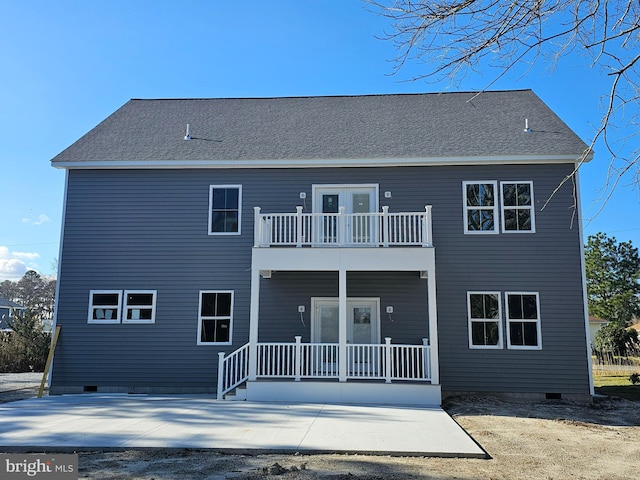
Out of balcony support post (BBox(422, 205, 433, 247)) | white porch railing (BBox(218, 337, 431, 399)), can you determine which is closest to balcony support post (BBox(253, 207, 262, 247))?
white porch railing (BBox(218, 337, 431, 399))

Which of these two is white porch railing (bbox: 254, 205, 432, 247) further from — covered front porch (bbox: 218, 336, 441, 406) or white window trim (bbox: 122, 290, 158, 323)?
white window trim (bbox: 122, 290, 158, 323)

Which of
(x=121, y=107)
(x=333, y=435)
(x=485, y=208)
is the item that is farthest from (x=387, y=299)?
(x=121, y=107)

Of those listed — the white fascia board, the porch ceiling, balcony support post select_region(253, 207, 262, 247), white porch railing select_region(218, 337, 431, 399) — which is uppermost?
the white fascia board

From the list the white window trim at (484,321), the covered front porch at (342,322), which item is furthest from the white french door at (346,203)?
the white window trim at (484,321)

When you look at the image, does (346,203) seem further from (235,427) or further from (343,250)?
(235,427)

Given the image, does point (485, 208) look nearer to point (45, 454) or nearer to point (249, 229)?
point (249, 229)

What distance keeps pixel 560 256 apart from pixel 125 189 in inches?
440

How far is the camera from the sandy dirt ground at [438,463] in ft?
17.2

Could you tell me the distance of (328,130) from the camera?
46.4ft

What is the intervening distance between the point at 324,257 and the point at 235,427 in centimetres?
458

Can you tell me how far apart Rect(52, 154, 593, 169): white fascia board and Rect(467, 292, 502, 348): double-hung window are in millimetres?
3311

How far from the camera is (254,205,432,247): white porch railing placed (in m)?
11.4

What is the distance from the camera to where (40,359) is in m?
18.2

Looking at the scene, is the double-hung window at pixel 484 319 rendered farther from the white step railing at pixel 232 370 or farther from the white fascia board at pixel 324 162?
the white step railing at pixel 232 370
